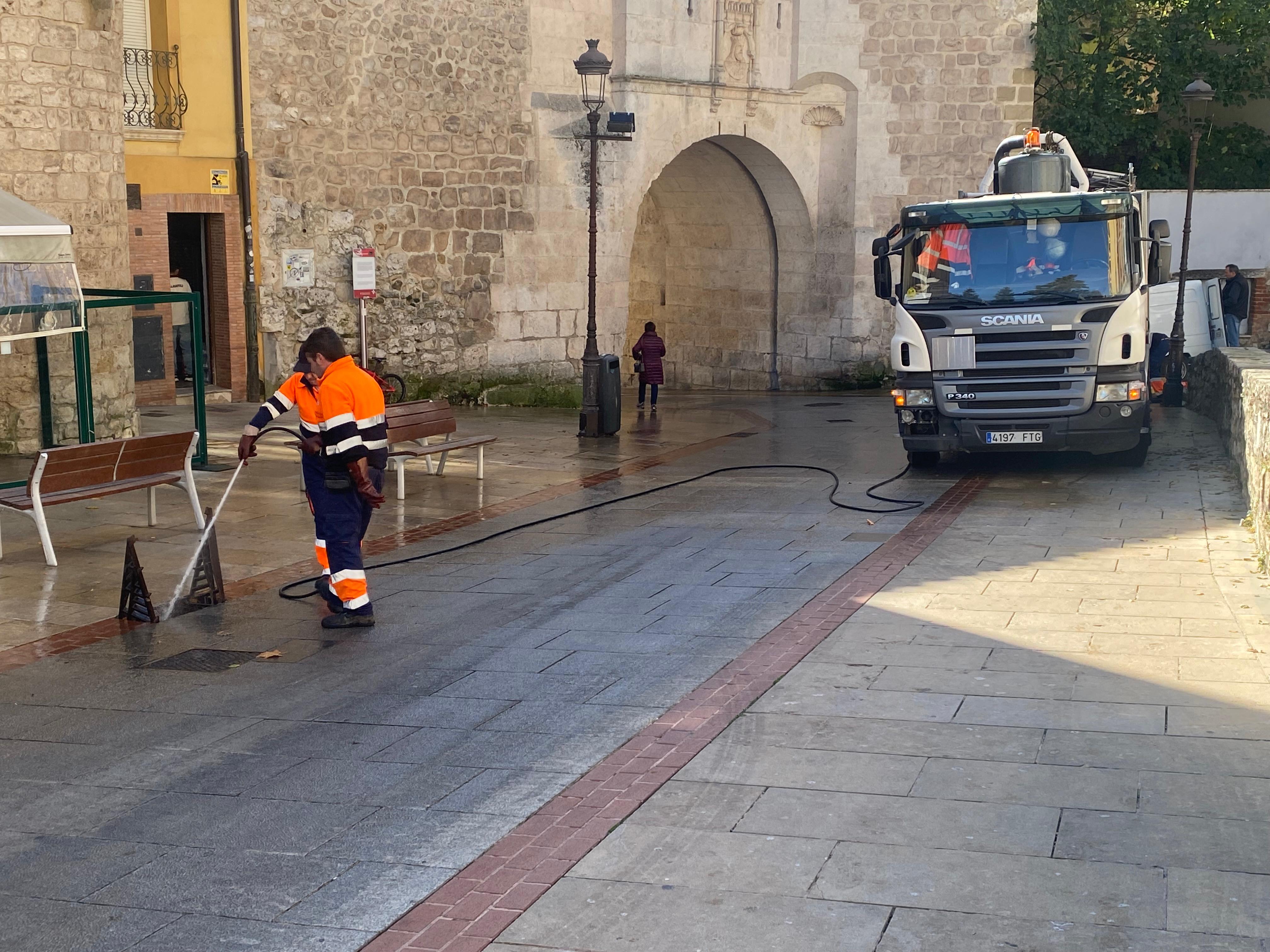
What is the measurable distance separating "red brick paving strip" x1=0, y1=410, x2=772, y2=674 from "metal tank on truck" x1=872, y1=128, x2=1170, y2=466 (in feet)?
10.5

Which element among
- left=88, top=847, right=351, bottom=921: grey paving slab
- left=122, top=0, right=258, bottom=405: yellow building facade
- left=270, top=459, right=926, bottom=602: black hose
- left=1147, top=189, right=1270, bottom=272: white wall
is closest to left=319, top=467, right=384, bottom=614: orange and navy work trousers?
left=270, top=459, right=926, bottom=602: black hose

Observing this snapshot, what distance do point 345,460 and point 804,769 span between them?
12.6ft

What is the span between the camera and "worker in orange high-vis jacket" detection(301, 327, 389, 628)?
8.84 meters

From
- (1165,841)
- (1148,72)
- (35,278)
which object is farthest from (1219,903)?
(1148,72)

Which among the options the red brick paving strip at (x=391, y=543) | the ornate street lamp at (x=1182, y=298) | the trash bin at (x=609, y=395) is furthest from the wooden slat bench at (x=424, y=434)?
the ornate street lamp at (x=1182, y=298)

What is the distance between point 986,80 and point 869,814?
73.7 feet

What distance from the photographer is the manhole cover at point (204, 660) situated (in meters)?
8.05

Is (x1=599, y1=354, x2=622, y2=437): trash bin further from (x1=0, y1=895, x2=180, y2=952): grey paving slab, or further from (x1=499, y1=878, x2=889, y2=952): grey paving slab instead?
(x1=0, y1=895, x2=180, y2=952): grey paving slab

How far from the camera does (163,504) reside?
13266mm

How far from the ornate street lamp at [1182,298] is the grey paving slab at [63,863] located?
59.4 feet

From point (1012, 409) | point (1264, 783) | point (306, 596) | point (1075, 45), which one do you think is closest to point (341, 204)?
point (1012, 409)

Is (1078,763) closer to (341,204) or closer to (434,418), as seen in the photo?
(434,418)

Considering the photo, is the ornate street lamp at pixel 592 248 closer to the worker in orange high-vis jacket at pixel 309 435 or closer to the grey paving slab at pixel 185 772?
the worker in orange high-vis jacket at pixel 309 435

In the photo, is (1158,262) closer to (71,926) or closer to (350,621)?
(350,621)
